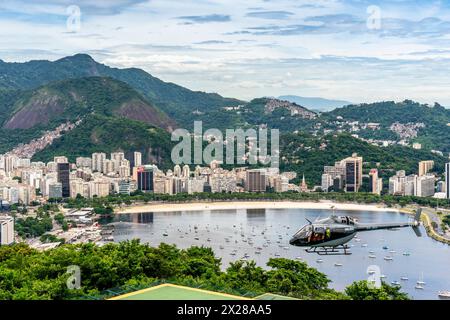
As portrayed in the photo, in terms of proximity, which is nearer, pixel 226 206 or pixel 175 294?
pixel 175 294

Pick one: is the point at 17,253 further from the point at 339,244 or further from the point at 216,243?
the point at 216,243

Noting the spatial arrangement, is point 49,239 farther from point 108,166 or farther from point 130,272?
point 108,166

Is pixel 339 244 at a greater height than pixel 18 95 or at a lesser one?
lesser

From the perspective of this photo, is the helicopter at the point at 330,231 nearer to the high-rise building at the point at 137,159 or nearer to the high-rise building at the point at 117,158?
the high-rise building at the point at 117,158

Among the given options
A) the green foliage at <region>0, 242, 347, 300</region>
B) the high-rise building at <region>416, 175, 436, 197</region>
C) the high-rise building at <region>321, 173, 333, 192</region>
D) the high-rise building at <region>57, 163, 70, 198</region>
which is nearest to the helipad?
the green foliage at <region>0, 242, 347, 300</region>

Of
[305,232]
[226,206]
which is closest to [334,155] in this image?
[226,206]
